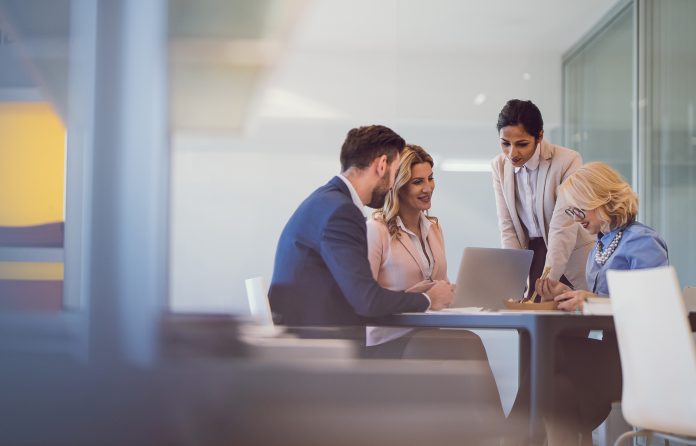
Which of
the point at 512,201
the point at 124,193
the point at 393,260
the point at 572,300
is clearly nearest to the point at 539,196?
the point at 512,201

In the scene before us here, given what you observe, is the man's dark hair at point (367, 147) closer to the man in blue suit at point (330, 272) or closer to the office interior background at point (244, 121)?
the man in blue suit at point (330, 272)

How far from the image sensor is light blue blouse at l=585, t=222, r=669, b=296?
291 centimetres

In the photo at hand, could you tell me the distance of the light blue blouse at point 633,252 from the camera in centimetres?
291

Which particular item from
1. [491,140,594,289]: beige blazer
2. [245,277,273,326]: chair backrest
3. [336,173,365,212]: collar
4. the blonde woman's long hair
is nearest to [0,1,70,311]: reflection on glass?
[245,277,273,326]: chair backrest

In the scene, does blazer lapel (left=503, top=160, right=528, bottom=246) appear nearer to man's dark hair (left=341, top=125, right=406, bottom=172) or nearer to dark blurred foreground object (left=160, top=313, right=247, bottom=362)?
man's dark hair (left=341, top=125, right=406, bottom=172)

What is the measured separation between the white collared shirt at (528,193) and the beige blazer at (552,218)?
20mm

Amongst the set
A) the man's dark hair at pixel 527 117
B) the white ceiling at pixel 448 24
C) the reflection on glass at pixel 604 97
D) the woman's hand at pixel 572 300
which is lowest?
the woman's hand at pixel 572 300

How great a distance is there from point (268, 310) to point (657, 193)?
130 inches

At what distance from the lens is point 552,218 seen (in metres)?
3.87

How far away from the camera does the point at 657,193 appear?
17.0 ft

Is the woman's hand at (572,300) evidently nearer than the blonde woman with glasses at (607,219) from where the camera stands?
Yes

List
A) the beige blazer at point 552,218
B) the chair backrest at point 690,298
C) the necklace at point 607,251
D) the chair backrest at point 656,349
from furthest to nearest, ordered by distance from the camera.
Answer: the beige blazer at point 552,218 → the chair backrest at point 690,298 → the necklace at point 607,251 → the chair backrest at point 656,349

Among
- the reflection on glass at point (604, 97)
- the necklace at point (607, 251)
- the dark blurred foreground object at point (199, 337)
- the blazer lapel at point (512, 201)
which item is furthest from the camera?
the reflection on glass at point (604, 97)

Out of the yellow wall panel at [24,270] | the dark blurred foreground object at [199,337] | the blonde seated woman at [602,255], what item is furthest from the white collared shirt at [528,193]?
the yellow wall panel at [24,270]
